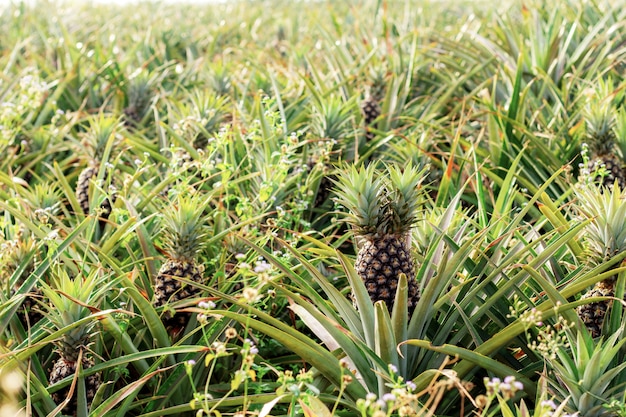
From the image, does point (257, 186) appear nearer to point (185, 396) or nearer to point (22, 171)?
point (185, 396)

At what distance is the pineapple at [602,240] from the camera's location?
2.18m

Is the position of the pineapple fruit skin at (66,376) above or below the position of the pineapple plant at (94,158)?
below

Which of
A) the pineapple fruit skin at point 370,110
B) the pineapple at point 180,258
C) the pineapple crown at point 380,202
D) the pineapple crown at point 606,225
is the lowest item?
the pineapple crown at point 606,225

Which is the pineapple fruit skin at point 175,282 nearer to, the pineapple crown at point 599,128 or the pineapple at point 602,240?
the pineapple at point 602,240

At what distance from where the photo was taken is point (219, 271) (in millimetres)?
2617

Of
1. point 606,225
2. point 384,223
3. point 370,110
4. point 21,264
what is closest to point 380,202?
point 384,223

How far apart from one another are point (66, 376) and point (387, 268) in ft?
3.31

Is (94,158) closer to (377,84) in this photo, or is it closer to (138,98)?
(138,98)

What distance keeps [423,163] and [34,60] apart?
3.55m

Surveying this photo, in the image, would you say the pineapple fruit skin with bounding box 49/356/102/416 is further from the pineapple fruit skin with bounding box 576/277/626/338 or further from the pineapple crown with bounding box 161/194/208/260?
the pineapple fruit skin with bounding box 576/277/626/338

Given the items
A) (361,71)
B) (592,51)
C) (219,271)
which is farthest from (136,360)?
(592,51)

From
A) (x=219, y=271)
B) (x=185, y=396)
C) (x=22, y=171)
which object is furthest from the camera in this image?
(x=22, y=171)

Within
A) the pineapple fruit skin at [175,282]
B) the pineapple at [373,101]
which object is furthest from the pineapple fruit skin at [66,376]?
the pineapple at [373,101]

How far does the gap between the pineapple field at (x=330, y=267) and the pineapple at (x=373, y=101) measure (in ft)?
0.04
